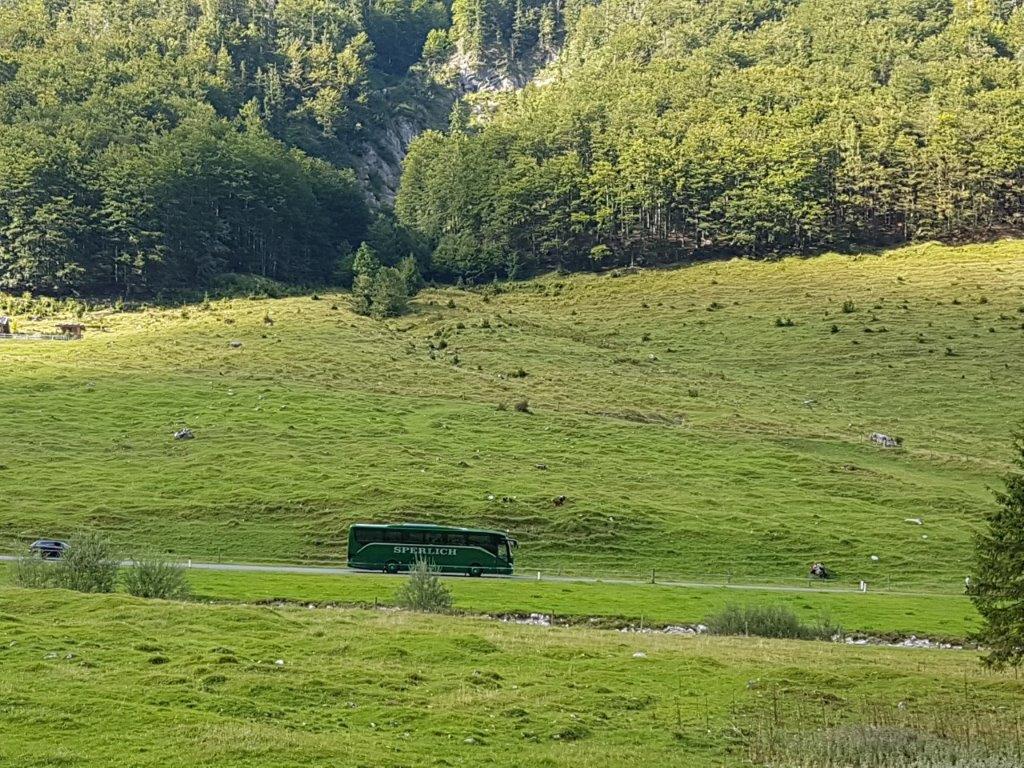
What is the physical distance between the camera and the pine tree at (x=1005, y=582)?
33438 millimetres

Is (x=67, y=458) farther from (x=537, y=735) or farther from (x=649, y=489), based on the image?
(x=537, y=735)

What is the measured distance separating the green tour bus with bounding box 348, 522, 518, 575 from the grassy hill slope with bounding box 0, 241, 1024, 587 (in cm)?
442

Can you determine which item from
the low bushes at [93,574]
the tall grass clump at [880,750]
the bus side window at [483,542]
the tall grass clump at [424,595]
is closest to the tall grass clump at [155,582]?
the low bushes at [93,574]

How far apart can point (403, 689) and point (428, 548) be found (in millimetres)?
35458

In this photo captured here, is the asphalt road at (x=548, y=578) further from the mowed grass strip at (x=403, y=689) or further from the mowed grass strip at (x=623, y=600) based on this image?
the mowed grass strip at (x=403, y=689)

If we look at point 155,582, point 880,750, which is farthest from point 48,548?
point 880,750

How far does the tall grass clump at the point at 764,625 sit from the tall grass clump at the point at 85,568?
2939 centimetres

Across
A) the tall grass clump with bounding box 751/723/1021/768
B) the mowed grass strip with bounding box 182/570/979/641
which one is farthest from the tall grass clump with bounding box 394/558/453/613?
the tall grass clump with bounding box 751/723/1021/768

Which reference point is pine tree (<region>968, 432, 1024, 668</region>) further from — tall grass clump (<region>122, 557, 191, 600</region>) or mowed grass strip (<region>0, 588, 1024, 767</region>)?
tall grass clump (<region>122, 557, 191, 600</region>)

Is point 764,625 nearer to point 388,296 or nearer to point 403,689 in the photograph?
point 403,689

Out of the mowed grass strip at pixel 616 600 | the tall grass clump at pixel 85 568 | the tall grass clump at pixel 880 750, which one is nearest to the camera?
the tall grass clump at pixel 880 750

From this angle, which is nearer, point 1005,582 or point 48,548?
point 1005,582

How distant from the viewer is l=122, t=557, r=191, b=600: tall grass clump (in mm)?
48531

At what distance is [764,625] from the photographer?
49250mm
